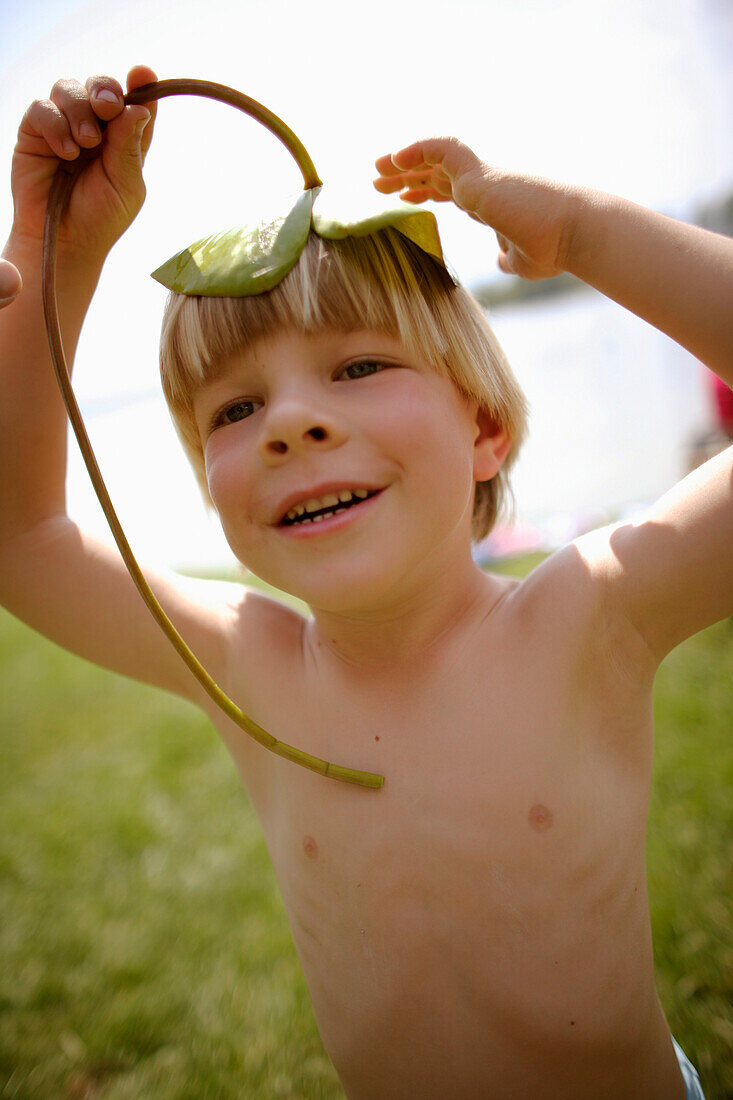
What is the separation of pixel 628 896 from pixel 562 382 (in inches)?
160

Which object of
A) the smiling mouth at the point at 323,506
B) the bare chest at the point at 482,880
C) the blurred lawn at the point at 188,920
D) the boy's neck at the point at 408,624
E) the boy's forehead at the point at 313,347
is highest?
the boy's forehead at the point at 313,347

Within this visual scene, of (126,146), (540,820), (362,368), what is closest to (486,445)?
(362,368)

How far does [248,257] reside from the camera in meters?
0.96

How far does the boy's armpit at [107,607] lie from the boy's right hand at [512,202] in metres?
0.63

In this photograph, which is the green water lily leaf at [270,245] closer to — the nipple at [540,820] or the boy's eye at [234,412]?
the boy's eye at [234,412]

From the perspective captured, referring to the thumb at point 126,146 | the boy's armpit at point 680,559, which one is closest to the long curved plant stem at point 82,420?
the thumb at point 126,146

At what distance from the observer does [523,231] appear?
964 millimetres

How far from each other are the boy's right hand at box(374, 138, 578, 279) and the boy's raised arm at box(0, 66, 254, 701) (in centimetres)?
38

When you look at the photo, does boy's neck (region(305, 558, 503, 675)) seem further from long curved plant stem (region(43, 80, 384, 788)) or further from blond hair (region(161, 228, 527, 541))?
blond hair (region(161, 228, 527, 541))

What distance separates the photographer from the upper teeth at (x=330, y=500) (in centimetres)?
92

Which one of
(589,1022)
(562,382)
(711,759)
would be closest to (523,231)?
(589,1022)

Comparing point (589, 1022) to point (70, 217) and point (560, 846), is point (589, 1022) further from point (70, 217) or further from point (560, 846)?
point (70, 217)

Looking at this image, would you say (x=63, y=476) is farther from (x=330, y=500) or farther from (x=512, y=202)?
(x=512, y=202)

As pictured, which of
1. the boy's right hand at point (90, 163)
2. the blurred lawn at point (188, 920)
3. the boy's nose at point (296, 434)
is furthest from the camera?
the blurred lawn at point (188, 920)
